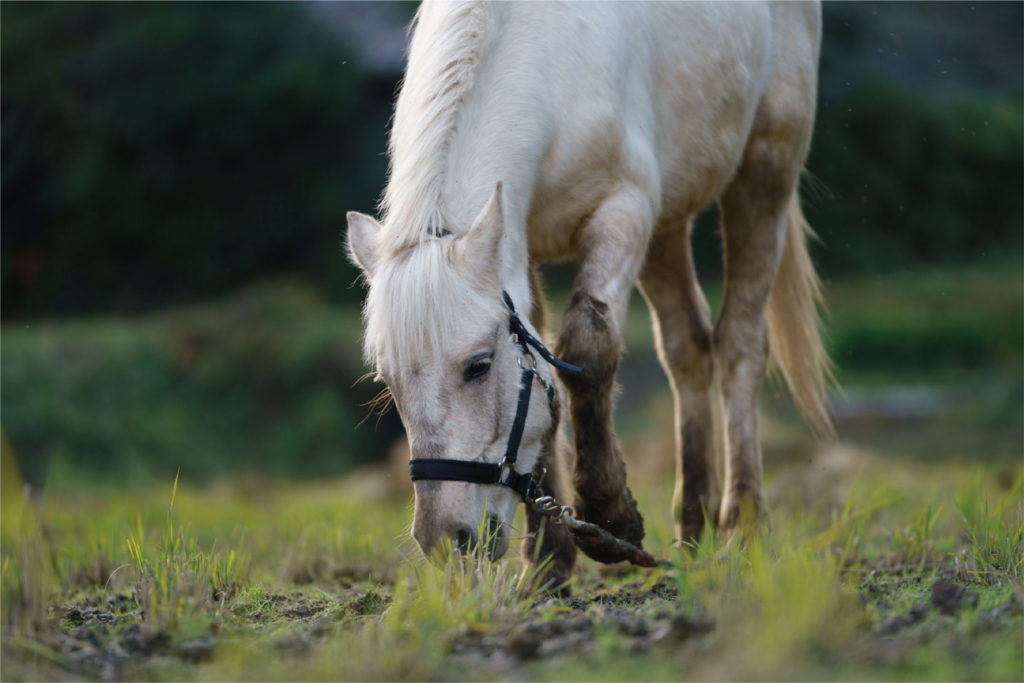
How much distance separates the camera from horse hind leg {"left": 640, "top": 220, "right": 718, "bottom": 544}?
15.6 ft

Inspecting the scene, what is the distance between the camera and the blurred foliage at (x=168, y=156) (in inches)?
521

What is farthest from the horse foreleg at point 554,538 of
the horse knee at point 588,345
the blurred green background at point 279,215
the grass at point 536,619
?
the blurred green background at point 279,215

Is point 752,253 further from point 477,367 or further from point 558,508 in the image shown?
point 477,367

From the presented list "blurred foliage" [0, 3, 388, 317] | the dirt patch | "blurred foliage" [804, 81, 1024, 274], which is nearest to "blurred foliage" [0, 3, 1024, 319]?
"blurred foliage" [0, 3, 388, 317]

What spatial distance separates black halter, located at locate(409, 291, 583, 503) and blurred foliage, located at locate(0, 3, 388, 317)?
1008 cm

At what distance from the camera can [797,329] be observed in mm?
5402

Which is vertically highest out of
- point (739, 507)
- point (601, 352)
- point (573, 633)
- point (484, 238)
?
point (484, 238)

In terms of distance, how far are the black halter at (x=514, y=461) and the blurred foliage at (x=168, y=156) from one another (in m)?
10.1

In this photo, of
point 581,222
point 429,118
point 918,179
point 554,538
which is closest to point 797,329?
point 581,222

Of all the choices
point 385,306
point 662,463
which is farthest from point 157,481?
point 385,306

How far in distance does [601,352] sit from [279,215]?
1051cm

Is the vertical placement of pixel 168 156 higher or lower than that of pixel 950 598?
higher

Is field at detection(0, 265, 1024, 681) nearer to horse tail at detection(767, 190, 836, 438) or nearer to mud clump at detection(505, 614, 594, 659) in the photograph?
mud clump at detection(505, 614, 594, 659)

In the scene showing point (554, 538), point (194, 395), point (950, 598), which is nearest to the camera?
point (950, 598)
